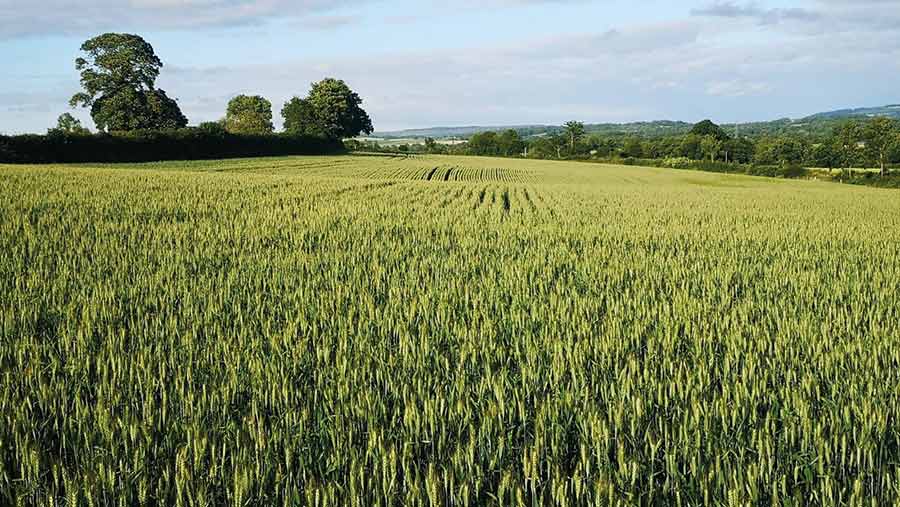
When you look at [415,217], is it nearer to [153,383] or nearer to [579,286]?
[579,286]

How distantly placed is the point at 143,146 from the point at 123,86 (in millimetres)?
14757

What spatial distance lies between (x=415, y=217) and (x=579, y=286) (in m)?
8.27

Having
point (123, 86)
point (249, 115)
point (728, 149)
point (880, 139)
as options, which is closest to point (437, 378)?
point (123, 86)

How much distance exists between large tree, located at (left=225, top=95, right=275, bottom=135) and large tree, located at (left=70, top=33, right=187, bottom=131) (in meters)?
39.7

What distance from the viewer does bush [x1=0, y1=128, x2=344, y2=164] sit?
44031mm

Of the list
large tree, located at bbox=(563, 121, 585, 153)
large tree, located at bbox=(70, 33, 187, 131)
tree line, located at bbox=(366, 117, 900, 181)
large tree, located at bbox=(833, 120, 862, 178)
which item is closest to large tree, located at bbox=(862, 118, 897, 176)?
tree line, located at bbox=(366, 117, 900, 181)

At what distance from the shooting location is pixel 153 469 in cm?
311

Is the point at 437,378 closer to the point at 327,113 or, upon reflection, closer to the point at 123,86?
the point at 123,86

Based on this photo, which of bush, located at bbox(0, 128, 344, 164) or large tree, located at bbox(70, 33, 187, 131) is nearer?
bush, located at bbox(0, 128, 344, 164)

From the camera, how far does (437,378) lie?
420 cm

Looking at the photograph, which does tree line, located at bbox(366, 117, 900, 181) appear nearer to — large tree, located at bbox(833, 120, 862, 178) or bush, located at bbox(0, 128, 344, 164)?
large tree, located at bbox(833, 120, 862, 178)

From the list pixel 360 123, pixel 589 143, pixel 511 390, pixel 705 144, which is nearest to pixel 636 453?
pixel 511 390

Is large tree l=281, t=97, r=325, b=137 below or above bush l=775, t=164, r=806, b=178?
above

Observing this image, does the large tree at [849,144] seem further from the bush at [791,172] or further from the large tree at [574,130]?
the large tree at [574,130]
